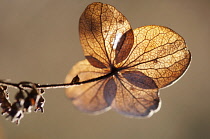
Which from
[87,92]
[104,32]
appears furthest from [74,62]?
[104,32]

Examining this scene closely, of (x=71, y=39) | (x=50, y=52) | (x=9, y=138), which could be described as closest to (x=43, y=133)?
(x=9, y=138)

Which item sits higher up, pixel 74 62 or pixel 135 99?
pixel 74 62

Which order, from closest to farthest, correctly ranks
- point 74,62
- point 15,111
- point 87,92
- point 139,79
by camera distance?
point 15,111, point 139,79, point 87,92, point 74,62

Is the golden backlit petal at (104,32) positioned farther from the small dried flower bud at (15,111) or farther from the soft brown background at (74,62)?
the soft brown background at (74,62)

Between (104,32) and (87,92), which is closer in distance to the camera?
(104,32)

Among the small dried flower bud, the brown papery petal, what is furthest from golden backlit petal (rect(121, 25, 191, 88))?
the small dried flower bud

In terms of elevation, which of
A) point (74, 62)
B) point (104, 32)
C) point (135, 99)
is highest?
point (74, 62)

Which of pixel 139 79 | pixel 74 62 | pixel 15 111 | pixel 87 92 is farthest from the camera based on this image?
pixel 74 62

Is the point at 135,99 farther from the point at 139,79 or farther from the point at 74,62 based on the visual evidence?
the point at 74,62
